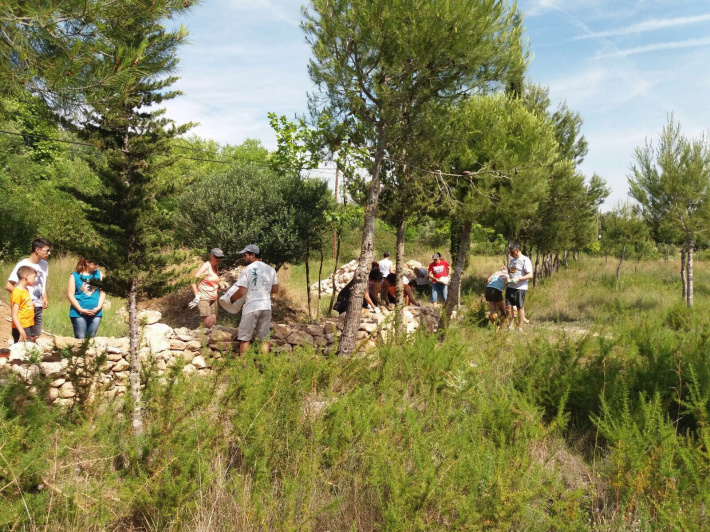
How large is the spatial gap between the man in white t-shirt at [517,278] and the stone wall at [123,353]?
7.70 ft

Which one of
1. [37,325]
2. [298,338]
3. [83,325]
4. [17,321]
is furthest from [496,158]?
[17,321]

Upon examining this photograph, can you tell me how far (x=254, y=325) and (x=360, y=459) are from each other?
336 centimetres

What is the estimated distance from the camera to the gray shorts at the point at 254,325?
21.0ft

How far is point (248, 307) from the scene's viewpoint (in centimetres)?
640

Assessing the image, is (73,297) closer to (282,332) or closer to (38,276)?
(38,276)

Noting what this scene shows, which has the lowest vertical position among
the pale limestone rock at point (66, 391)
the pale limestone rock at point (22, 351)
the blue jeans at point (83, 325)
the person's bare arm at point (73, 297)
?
the pale limestone rock at point (66, 391)

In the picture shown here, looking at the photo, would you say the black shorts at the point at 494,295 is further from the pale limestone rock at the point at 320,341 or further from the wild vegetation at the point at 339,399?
the pale limestone rock at the point at 320,341

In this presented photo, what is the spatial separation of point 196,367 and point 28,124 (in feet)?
94.8

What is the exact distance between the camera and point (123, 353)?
229 inches

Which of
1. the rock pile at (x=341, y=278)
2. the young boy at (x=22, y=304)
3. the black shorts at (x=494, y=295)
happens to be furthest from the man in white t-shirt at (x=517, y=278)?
the rock pile at (x=341, y=278)

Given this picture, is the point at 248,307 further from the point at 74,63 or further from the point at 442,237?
the point at 442,237

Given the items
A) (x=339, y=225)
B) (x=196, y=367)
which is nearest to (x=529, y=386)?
(x=196, y=367)

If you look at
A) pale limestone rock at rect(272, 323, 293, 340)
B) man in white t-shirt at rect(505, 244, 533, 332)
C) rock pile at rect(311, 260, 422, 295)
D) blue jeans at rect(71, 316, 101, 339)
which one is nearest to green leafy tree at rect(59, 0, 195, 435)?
blue jeans at rect(71, 316, 101, 339)

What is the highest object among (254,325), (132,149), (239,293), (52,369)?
(132,149)
